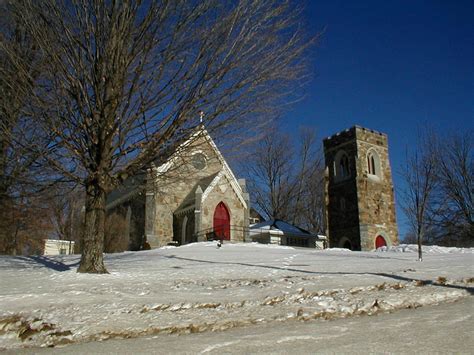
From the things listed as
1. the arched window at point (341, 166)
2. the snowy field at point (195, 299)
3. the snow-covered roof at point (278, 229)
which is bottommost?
the snowy field at point (195, 299)

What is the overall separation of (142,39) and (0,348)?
19.0ft

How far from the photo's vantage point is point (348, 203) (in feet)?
107

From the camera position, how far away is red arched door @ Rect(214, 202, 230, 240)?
22.4 metres

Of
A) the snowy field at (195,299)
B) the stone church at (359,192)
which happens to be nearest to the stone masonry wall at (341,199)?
the stone church at (359,192)

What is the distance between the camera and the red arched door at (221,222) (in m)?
22.4

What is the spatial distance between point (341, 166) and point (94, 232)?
28049 millimetres

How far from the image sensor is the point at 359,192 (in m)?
31.7

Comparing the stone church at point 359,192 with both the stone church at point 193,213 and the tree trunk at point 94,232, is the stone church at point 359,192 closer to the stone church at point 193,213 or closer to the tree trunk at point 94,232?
the stone church at point 193,213

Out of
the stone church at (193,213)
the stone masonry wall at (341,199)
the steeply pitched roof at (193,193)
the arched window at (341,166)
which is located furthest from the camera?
the arched window at (341,166)

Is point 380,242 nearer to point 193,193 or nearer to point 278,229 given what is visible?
point 278,229

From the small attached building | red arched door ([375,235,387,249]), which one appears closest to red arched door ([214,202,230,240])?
the small attached building

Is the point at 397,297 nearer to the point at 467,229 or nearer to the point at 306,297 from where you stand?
the point at 306,297

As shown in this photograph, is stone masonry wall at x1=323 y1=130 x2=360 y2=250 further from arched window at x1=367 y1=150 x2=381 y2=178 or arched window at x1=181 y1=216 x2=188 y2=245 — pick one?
arched window at x1=181 y1=216 x2=188 y2=245

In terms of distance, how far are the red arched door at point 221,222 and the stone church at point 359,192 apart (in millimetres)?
11823
